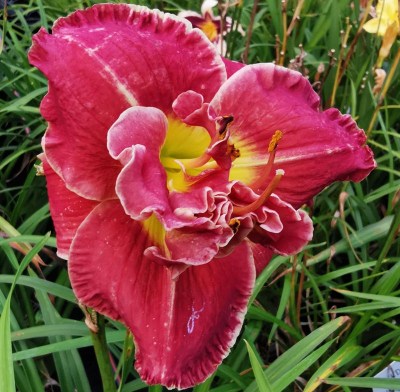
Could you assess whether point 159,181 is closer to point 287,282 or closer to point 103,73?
point 103,73

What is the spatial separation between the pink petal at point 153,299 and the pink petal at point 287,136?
143 millimetres

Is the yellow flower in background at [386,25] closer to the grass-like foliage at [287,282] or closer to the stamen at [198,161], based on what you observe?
the grass-like foliage at [287,282]

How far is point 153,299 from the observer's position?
629 millimetres

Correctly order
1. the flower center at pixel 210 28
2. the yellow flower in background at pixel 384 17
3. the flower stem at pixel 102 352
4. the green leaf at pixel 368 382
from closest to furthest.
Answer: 1. the flower stem at pixel 102 352
2. the green leaf at pixel 368 382
3. the yellow flower in background at pixel 384 17
4. the flower center at pixel 210 28

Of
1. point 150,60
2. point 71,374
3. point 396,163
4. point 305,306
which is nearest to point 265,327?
point 305,306

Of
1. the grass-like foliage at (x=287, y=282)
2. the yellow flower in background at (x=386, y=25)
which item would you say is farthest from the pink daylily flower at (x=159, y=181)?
the yellow flower in background at (x=386, y=25)

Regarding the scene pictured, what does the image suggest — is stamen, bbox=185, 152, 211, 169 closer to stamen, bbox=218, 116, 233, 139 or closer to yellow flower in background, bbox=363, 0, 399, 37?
stamen, bbox=218, 116, 233, 139

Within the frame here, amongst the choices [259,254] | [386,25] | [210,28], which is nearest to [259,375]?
[259,254]

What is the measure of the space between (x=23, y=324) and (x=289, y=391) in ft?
1.70

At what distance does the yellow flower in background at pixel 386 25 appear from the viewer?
1.13 m

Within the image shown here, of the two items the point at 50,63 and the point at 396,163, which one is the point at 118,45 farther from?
the point at 396,163

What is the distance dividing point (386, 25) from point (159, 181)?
905mm

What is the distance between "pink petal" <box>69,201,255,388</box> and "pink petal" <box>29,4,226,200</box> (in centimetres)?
5

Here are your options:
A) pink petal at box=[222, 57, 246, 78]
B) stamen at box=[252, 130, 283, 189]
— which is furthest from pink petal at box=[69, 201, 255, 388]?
pink petal at box=[222, 57, 246, 78]
